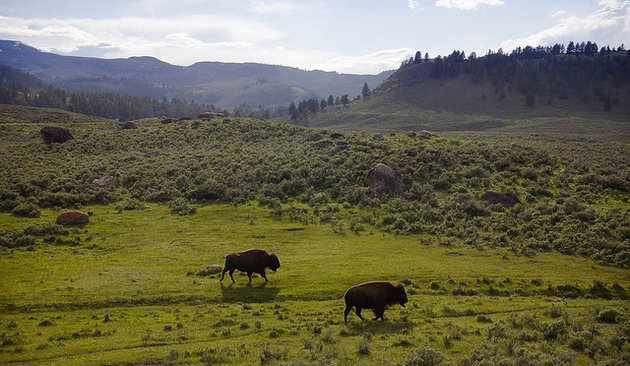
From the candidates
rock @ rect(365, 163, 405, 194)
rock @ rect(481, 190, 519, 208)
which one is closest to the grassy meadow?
rock @ rect(481, 190, 519, 208)

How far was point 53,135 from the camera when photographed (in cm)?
7375

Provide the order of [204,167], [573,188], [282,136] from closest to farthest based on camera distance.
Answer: [573,188] → [204,167] → [282,136]

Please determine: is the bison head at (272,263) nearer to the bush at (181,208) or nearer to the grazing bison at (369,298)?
the grazing bison at (369,298)

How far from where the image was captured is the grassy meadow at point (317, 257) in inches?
563

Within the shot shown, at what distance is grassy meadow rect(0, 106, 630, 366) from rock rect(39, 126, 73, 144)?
12.2m

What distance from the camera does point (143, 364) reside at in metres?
13.2

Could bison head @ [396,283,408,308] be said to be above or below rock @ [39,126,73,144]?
below

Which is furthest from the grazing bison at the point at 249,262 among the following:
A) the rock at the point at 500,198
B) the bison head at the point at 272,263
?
the rock at the point at 500,198

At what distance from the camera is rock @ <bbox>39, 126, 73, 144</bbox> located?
7306 cm

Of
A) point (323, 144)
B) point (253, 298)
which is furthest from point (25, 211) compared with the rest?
point (323, 144)

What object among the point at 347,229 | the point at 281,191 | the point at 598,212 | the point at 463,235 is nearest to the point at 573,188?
the point at 598,212

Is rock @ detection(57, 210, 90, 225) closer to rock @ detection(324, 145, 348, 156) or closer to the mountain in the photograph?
rock @ detection(324, 145, 348, 156)

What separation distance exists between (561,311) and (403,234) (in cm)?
1705

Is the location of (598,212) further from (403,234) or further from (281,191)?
(281,191)
